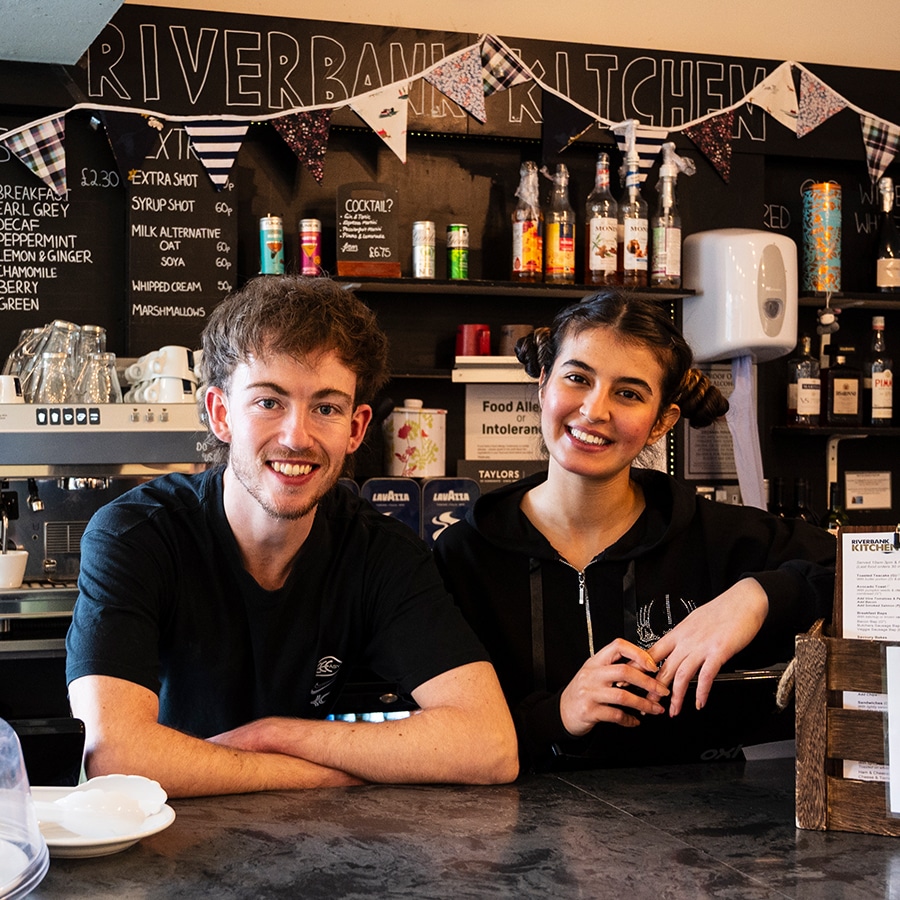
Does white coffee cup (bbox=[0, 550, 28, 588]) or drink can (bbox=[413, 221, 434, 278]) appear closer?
white coffee cup (bbox=[0, 550, 28, 588])

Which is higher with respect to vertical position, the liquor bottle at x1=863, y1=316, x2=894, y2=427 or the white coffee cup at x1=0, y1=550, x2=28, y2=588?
the liquor bottle at x1=863, y1=316, x2=894, y2=427

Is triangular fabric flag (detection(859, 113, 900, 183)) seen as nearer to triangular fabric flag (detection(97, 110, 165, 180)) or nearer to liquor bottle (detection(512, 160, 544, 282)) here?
liquor bottle (detection(512, 160, 544, 282))

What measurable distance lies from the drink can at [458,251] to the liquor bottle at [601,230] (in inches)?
14.8

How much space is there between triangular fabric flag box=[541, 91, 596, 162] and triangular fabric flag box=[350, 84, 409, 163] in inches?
17.2

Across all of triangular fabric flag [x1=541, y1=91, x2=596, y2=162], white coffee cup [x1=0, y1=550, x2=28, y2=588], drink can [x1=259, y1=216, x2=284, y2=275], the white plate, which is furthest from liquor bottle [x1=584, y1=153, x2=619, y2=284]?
the white plate

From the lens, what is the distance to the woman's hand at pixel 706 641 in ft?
4.90

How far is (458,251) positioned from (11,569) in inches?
60.5

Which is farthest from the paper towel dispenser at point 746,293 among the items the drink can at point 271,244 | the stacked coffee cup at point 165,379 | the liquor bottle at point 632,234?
the stacked coffee cup at point 165,379

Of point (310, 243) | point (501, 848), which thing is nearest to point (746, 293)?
point (310, 243)

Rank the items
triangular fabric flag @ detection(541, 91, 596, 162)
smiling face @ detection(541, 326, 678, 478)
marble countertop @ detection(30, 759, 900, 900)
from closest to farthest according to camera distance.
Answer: marble countertop @ detection(30, 759, 900, 900), smiling face @ detection(541, 326, 678, 478), triangular fabric flag @ detection(541, 91, 596, 162)

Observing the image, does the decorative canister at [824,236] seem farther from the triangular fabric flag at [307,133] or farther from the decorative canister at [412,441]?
the triangular fabric flag at [307,133]

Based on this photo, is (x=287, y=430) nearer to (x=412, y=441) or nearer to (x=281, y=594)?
(x=281, y=594)

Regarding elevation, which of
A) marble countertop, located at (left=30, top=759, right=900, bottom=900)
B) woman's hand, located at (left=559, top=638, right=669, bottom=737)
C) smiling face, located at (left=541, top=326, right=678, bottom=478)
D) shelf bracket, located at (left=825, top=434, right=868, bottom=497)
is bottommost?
marble countertop, located at (left=30, top=759, right=900, bottom=900)

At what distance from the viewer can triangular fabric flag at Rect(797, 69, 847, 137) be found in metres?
3.78
